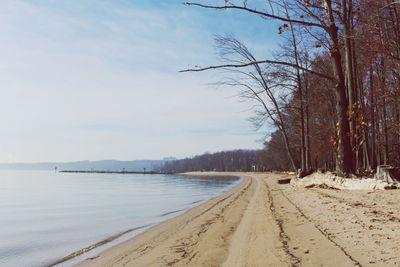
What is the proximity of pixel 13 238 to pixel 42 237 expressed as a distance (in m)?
0.92

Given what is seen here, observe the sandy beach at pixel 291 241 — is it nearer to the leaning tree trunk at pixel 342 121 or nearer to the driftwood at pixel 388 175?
the driftwood at pixel 388 175

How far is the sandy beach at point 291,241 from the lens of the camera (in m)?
6.43

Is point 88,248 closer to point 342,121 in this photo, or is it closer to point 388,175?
point 388,175

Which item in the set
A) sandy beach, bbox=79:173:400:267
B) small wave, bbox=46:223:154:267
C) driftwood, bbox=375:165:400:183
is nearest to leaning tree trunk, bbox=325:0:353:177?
driftwood, bbox=375:165:400:183

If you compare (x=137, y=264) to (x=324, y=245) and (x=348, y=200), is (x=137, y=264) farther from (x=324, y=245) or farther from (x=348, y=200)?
(x=348, y=200)

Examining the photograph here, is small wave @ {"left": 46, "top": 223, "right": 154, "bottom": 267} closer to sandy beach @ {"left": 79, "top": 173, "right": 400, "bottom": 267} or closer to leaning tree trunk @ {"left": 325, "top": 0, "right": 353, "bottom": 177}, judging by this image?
sandy beach @ {"left": 79, "top": 173, "right": 400, "bottom": 267}

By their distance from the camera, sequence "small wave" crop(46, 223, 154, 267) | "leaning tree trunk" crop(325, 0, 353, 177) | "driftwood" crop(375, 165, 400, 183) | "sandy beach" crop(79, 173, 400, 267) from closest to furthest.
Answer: "sandy beach" crop(79, 173, 400, 267) < "small wave" crop(46, 223, 154, 267) < "driftwood" crop(375, 165, 400, 183) < "leaning tree trunk" crop(325, 0, 353, 177)

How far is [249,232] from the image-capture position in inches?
387

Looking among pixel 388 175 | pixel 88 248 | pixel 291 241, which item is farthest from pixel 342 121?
pixel 88 248

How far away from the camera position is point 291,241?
7922 millimetres

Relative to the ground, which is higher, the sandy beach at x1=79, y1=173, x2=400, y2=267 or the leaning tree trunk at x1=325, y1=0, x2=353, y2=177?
the leaning tree trunk at x1=325, y1=0, x2=353, y2=177

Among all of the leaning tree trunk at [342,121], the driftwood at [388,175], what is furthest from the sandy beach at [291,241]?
the leaning tree trunk at [342,121]

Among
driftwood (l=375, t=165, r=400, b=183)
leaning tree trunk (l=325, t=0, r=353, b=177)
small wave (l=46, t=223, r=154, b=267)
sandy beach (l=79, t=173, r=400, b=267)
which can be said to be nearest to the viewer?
sandy beach (l=79, t=173, r=400, b=267)

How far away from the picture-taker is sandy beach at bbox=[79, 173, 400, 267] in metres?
6.43
